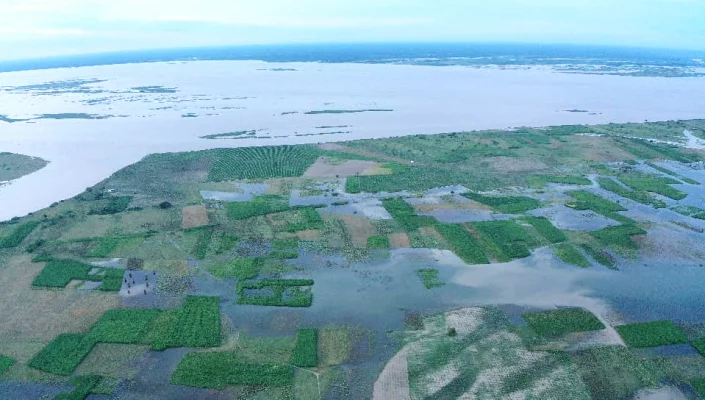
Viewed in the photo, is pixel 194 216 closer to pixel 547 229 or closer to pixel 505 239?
pixel 505 239

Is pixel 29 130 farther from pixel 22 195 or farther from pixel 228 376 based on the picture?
pixel 228 376

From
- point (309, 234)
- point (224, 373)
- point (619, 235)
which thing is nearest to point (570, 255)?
point (619, 235)

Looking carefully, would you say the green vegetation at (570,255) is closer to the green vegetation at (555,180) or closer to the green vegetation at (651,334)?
the green vegetation at (651,334)

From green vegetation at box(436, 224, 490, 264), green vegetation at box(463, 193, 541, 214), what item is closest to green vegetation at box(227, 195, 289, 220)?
green vegetation at box(436, 224, 490, 264)

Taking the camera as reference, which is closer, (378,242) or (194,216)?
(378,242)

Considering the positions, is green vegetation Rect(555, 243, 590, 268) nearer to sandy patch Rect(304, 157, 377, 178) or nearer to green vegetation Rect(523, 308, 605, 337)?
green vegetation Rect(523, 308, 605, 337)

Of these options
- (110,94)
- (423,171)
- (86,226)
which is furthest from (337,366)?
(110,94)

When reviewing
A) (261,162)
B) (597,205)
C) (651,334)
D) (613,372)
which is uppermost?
(261,162)
